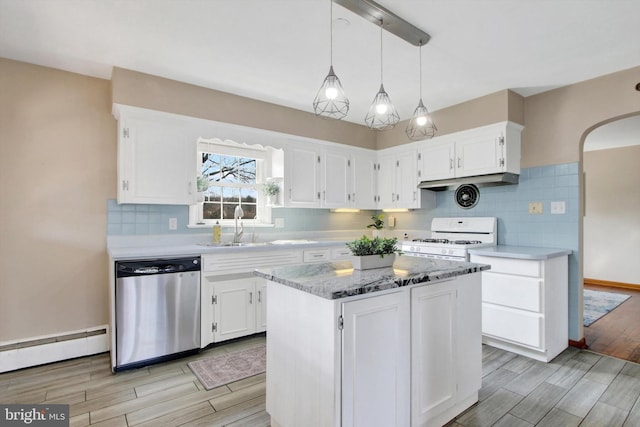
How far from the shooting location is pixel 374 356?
1566 mm

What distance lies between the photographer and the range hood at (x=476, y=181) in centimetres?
336

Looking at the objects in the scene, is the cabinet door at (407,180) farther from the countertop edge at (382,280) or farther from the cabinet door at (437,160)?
the countertop edge at (382,280)

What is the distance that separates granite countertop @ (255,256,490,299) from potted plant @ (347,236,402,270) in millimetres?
39

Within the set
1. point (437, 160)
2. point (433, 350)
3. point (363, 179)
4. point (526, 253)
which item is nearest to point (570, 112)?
point (437, 160)

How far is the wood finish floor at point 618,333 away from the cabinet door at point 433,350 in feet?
6.92

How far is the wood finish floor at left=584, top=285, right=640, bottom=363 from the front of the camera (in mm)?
3003

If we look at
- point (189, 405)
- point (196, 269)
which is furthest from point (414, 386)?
point (196, 269)

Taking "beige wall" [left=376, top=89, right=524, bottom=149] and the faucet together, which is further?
the faucet

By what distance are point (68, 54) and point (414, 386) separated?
3.42m

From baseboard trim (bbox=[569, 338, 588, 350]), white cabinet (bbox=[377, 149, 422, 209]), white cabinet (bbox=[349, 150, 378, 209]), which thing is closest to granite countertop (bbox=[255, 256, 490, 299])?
baseboard trim (bbox=[569, 338, 588, 350])

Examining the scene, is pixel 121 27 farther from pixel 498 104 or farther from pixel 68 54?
pixel 498 104

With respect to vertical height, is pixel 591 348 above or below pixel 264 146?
below

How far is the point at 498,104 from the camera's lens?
3354 millimetres

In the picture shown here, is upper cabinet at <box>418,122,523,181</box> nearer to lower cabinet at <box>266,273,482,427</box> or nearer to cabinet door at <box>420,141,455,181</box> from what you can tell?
cabinet door at <box>420,141,455,181</box>
